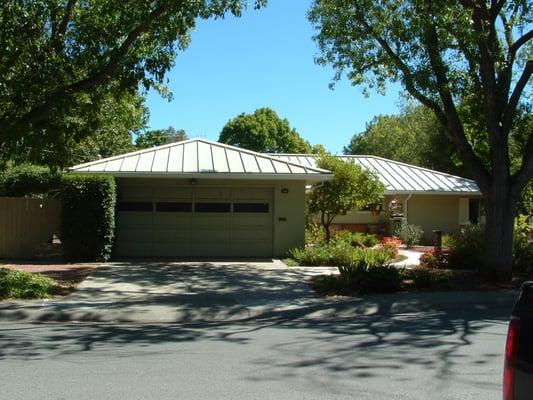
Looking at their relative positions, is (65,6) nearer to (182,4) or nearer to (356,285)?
(182,4)

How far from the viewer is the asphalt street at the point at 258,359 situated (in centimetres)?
590

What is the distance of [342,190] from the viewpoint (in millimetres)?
20609

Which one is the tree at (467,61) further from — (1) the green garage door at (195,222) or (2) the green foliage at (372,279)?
(1) the green garage door at (195,222)

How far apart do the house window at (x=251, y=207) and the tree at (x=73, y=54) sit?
22.6 ft

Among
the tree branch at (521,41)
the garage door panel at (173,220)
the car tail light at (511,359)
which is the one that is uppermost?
the tree branch at (521,41)

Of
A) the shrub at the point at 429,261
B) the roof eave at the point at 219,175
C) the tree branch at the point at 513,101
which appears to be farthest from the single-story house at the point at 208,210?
the tree branch at the point at 513,101

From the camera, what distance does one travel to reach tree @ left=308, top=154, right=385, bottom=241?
810 inches

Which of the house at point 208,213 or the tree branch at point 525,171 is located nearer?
the tree branch at point 525,171

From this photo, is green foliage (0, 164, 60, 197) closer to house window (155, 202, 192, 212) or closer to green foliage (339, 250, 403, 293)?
house window (155, 202, 192, 212)

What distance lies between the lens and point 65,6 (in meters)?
12.8

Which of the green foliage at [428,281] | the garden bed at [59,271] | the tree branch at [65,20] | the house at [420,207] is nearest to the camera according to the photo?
the tree branch at [65,20]

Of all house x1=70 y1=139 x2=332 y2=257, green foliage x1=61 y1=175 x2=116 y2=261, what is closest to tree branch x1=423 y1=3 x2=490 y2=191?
house x1=70 y1=139 x2=332 y2=257

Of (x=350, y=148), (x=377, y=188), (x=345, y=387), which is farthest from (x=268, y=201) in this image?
(x=350, y=148)

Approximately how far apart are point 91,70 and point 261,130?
148 feet
